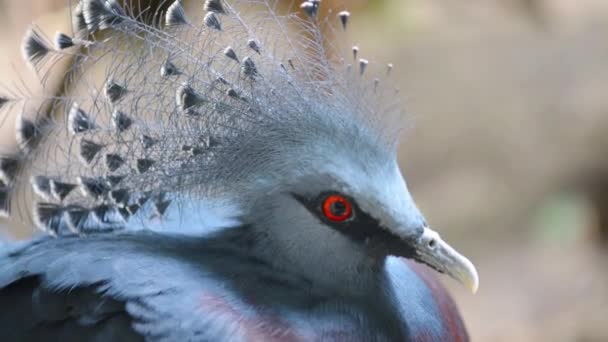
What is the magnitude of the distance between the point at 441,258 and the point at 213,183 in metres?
0.56

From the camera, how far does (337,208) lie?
6.86 feet

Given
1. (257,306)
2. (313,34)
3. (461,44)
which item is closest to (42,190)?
(257,306)

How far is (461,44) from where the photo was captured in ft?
18.0

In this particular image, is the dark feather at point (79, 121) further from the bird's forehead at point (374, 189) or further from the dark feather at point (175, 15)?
the bird's forehead at point (374, 189)

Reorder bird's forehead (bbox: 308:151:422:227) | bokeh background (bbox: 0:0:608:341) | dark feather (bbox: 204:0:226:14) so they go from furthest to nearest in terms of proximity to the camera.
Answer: bokeh background (bbox: 0:0:608:341) → dark feather (bbox: 204:0:226:14) → bird's forehead (bbox: 308:151:422:227)

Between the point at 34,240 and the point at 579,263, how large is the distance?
3349 mm

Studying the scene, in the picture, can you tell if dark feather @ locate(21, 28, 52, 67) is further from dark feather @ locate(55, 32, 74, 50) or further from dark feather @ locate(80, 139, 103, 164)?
dark feather @ locate(80, 139, 103, 164)

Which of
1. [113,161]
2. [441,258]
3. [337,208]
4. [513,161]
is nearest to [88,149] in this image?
[113,161]

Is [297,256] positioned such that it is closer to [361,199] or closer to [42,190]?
[361,199]

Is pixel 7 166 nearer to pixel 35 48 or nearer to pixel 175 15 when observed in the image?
pixel 35 48

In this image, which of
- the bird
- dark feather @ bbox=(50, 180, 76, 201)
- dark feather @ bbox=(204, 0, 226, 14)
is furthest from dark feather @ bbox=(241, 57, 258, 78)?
dark feather @ bbox=(50, 180, 76, 201)

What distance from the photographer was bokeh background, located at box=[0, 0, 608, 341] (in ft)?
15.2

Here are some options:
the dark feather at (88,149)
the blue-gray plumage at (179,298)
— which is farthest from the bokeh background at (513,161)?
the dark feather at (88,149)

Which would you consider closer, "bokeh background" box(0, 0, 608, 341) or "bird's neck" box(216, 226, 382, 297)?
"bird's neck" box(216, 226, 382, 297)
